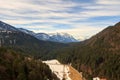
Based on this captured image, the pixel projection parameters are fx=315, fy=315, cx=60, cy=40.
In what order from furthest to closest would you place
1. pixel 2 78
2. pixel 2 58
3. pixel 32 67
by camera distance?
pixel 32 67
pixel 2 58
pixel 2 78

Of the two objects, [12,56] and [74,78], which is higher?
[12,56]

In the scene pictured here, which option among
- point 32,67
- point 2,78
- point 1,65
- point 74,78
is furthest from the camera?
point 74,78

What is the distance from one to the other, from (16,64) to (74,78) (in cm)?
6535

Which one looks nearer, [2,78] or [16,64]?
[2,78]

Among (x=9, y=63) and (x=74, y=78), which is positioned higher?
(x=9, y=63)

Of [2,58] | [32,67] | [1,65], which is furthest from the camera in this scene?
[32,67]

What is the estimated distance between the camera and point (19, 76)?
125 m

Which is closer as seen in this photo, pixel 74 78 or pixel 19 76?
pixel 19 76

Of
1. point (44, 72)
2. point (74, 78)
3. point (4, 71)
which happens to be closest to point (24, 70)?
point (4, 71)

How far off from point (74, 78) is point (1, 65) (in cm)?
7455

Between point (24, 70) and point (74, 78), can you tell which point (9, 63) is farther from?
point (74, 78)

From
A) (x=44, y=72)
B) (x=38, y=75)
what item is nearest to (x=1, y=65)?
(x=38, y=75)

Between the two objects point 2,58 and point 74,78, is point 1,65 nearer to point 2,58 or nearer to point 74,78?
point 2,58

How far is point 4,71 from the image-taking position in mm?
124875
